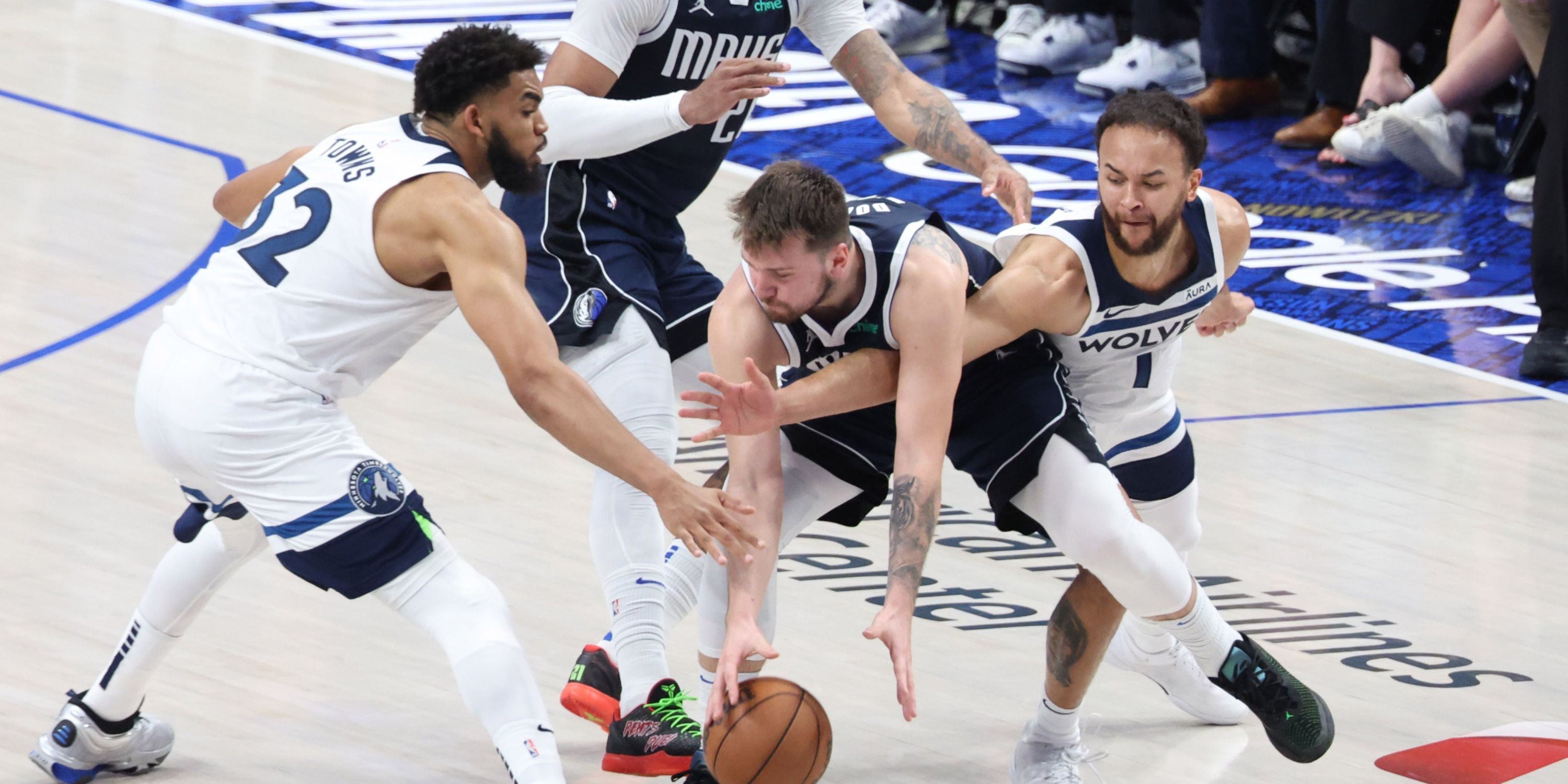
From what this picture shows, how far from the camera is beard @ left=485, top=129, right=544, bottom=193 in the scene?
13.1ft

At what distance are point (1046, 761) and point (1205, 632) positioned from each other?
1.50ft

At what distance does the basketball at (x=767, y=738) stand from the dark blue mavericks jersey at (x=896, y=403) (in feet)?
2.21

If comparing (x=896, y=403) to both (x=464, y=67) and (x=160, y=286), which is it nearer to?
(x=464, y=67)

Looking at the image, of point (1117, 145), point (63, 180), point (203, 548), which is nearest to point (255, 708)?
point (203, 548)

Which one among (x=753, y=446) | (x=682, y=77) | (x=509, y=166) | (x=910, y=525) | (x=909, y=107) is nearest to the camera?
→ (x=509, y=166)

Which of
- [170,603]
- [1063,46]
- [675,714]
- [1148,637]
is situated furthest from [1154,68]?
[170,603]

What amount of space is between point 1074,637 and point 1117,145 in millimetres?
1108

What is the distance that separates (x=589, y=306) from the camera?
4.77 meters

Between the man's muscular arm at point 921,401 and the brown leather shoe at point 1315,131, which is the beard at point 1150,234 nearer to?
the man's muscular arm at point 921,401

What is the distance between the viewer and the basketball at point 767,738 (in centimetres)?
395

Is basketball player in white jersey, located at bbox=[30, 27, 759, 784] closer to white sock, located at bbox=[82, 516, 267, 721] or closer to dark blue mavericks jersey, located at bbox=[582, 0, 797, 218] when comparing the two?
white sock, located at bbox=[82, 516, 267, 721]

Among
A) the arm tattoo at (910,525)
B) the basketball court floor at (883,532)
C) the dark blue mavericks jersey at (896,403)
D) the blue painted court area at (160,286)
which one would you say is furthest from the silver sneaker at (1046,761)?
the blue painted court area at (160,286)

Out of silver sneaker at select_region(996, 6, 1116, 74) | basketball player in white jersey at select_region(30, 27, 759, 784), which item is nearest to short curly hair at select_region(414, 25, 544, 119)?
basketball player in white jersey at select_region(30, 27, 759, 784)

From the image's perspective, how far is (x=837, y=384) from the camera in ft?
13.7
